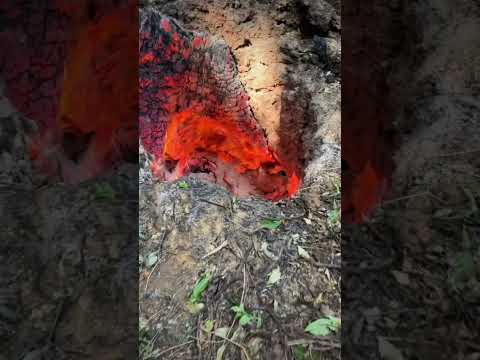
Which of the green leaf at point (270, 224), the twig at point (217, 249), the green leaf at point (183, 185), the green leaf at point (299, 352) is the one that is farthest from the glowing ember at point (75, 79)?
the green leaf at point (299, 352)

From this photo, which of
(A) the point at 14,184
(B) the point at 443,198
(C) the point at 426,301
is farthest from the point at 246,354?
(A) the point at 14,184

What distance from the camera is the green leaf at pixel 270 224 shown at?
1403mm

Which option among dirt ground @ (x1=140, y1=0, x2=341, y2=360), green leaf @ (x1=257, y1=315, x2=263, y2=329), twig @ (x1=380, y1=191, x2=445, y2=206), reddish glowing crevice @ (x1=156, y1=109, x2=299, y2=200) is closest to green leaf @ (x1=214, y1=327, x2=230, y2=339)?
dirt ground @ (x1=140, y1=0, x2=341, y2=360)

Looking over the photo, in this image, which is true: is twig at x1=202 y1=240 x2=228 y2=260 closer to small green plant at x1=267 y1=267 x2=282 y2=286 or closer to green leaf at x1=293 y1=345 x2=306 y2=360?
small green plant at x1=267 y1=267 x2=282 y2=286

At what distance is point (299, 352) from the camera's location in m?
1.05

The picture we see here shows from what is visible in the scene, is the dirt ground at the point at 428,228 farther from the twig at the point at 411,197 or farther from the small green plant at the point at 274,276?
the small green plant at the point at 274,276

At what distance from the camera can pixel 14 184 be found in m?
1.43

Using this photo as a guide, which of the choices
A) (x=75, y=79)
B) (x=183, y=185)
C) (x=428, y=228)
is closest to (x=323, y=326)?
(x=428, y=228)

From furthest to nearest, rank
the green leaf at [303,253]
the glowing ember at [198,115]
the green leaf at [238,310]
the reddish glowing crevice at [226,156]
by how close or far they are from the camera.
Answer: the reddish glowing crevice at [226,156], the glowing ember at [198,115], the green leaf at [303,253], the green leaf at [238,310]

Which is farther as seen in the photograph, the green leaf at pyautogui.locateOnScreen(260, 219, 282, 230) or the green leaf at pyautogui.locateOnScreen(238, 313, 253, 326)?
the green leaf at pyautogui.locateOnScreen(260, 219, 282, 230)

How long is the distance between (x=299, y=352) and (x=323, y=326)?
0.42 ft

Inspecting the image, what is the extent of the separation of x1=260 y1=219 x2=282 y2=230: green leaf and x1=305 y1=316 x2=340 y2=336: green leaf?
0.44 metres

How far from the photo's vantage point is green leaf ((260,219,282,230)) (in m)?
1.40

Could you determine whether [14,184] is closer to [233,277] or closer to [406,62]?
[233,277]
